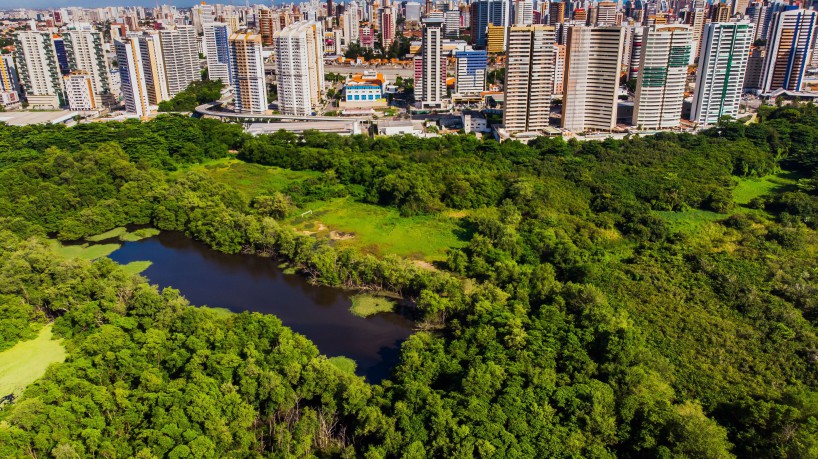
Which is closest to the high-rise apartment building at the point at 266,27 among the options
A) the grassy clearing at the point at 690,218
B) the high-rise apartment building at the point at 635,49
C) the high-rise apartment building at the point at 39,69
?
the high-rise apartment building at the point at 39,69

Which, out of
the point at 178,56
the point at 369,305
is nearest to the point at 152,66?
the point at 178,56

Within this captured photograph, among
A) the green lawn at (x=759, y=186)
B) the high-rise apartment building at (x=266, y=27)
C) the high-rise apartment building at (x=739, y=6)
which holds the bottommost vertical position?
the green lawn at (x=759, y=186)

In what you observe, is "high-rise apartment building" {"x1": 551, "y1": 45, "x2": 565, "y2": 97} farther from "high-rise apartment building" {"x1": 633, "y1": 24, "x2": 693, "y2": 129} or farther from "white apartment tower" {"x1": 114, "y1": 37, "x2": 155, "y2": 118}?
"white apartment tower" {"x1": 114, "y1": 37, "x2": 155, "y2": 118}

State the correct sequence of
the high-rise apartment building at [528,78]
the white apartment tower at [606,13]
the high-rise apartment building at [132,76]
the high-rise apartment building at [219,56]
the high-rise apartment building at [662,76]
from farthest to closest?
1. the white apartment tower at [606,13]
2. the high-rise apartment building at [219,56]
3. the high-rise apartment building at [132,76]
4. the high-rise apartment building at [662,76]
5. the high-rise apartment building at [528,78]

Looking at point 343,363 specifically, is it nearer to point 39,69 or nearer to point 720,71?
point 720,71

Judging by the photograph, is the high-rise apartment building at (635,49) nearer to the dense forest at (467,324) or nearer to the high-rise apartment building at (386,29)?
the dense forest at (467,324)

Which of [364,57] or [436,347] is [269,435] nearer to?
[436,347]
